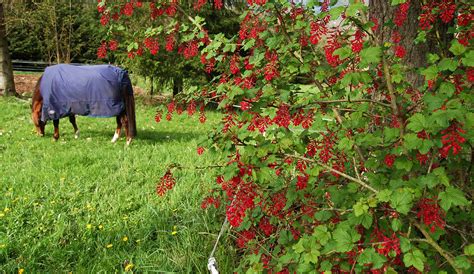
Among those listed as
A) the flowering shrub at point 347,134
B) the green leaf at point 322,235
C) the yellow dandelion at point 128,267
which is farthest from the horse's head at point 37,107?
the green leaf at point 322,235

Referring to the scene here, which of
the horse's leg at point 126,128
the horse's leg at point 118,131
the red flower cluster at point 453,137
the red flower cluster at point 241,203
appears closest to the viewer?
the red flower cluster at point 453,137

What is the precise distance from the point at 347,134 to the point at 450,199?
0.60 m

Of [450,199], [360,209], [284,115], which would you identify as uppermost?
[284,115]

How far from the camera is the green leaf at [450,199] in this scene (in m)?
1.58

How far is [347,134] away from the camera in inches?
81.8

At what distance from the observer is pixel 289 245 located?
8.03 feet

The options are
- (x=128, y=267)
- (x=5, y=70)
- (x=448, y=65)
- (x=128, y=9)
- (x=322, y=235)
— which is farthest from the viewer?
(x=5, y=70)

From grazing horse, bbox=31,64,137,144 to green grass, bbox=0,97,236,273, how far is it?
899 millimetres

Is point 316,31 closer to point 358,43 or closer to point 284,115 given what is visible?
point 358,43

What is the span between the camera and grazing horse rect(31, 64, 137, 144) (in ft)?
25.1

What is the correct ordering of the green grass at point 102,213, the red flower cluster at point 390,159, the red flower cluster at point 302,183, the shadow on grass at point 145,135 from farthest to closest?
the shadow on grass at point 145,135 → the green grass at point 102,213 → the red flower cluster at point 302,183 → the red flower cluster at point 390,159

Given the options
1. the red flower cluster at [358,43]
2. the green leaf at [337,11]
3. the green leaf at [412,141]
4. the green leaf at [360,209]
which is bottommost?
the green leaf at [360,209]

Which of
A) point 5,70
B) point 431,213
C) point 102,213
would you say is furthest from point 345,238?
point 5,70

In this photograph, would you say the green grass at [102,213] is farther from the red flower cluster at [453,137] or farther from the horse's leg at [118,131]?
the red flower cluster at [453,137]
